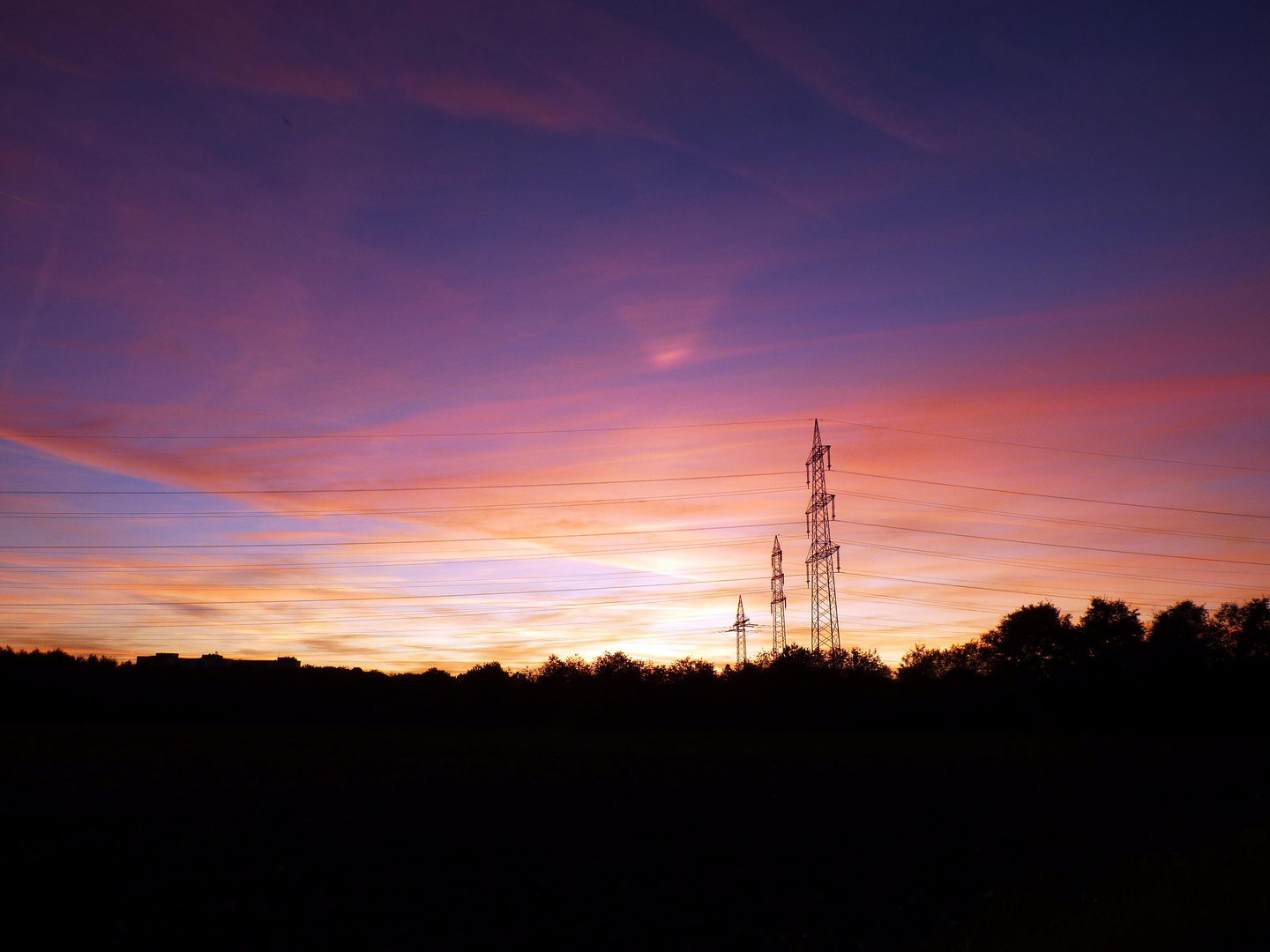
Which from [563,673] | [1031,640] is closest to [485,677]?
[563,673]

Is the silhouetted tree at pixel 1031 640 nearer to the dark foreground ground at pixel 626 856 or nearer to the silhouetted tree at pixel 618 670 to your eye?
the silhouetted tree at pixel 618 670

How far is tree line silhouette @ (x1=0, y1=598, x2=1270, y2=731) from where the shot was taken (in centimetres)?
8806

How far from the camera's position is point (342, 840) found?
21.2m

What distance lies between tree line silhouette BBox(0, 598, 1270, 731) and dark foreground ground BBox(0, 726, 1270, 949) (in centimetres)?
5198

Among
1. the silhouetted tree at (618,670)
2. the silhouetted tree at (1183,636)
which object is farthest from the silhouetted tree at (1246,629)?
the silhouetted tree at (618,670)

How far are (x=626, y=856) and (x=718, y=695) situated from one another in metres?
76.1

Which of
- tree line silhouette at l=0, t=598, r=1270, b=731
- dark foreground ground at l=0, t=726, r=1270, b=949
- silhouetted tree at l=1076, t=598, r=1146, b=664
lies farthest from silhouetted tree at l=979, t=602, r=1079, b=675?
dark foreground ground at l=0, t=726, r=1270, b=949

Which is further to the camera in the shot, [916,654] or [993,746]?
[916,654]

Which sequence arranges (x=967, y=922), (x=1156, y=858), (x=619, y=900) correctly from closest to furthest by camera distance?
1. (x=967, y=922)
2. (x=619, y=900)
3. (x=1156, y=858)

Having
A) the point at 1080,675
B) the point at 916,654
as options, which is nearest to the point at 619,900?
the point at 1080,675

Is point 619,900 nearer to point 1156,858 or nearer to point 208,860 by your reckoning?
point 208,860

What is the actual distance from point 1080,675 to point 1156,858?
3365 inches

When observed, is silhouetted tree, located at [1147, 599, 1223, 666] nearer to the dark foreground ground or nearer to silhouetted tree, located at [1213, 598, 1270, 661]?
silhouetted tree, located at [1213, 598, 1270, 661]

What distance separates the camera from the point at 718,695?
94.4 metres
